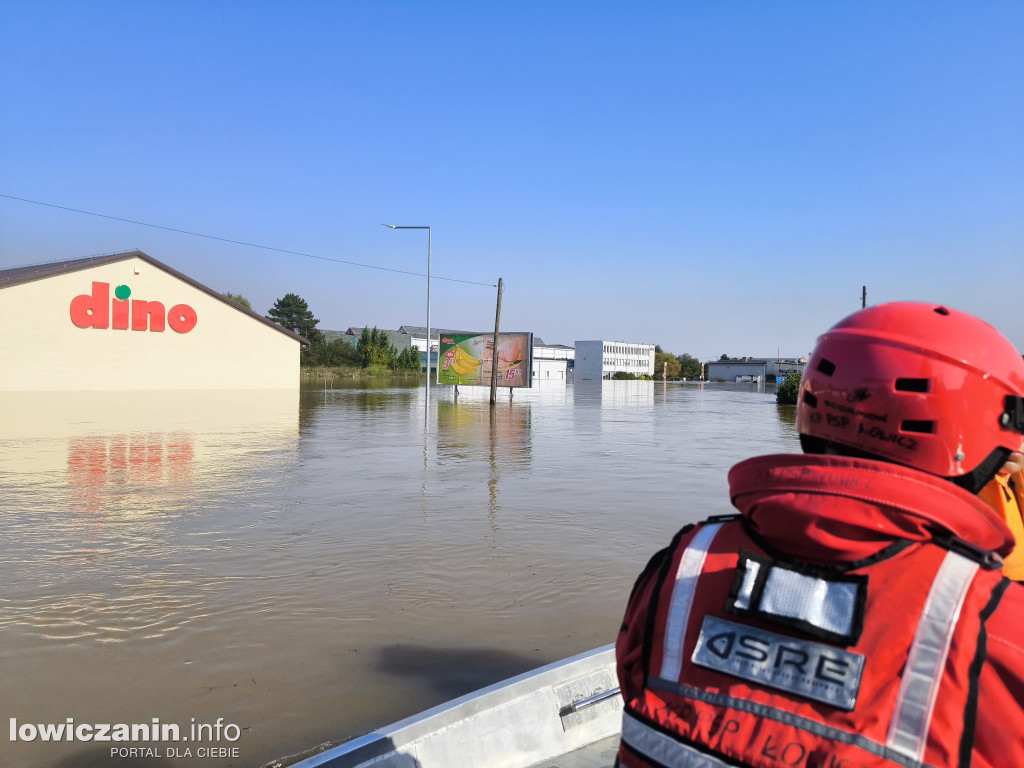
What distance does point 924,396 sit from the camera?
4.42 ft

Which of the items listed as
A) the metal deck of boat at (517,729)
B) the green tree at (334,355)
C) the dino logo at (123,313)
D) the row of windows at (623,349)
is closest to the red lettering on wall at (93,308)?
→ the dino logo at (123,313)

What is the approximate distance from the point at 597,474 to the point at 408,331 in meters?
104

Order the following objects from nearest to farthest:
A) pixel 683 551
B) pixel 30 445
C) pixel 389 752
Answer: pixel 683 551 < pixel 389 752 < pixel 30 445

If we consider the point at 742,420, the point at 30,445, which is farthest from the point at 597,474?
the point at 742,420

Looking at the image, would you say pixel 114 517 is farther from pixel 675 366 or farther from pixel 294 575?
pixel 675 366

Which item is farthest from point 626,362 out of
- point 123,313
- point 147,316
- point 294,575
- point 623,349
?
point 294,575

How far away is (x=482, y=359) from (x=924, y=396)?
112 feet

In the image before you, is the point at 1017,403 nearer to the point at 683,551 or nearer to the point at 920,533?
the point at 920,533

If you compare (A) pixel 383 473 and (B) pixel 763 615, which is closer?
(B) pixel 763 615

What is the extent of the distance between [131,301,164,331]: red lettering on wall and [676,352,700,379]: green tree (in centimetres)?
10239

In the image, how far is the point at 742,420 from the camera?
24.9 metres

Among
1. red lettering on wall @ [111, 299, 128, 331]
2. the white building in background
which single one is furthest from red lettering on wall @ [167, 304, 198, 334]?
the white building in background

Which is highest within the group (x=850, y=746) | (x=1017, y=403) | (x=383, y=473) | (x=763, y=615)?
(x=1017, y=403)

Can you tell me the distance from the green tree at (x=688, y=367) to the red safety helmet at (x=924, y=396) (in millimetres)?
128419
